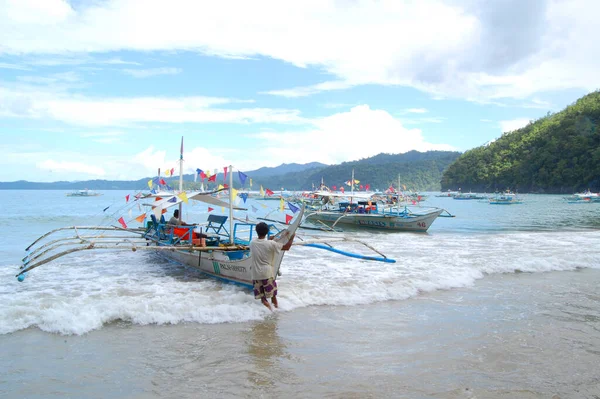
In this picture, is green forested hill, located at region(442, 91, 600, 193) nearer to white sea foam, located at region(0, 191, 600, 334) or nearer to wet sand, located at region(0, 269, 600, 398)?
white sea foam, located at region(0, 191, 600, 334)

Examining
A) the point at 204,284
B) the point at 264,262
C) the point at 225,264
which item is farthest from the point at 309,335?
the point at 204,284

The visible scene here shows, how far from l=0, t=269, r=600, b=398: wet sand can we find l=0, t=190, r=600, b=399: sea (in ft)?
0.08

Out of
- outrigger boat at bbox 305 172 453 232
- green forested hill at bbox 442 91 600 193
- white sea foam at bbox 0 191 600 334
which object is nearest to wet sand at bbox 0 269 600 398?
white sea foam at bbox 0 191 600 334

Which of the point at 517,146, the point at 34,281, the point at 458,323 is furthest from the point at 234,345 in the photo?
the point at 517,146

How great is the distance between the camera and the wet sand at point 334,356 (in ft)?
16.2

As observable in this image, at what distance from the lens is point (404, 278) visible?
11195mm

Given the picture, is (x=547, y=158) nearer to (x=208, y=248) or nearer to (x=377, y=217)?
(x=377, y=217)

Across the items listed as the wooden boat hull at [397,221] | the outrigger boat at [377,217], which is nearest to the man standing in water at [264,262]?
the outrigger boat at [377,217]

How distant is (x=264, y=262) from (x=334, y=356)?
2437mm

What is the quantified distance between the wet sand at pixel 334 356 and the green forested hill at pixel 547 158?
102m

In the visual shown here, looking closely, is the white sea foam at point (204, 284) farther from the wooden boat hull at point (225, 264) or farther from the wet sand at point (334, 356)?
the wet sand at point (334, 356)

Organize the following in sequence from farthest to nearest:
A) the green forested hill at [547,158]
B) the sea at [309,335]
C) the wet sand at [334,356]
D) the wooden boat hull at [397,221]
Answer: the green forested hill at [547,158], the wooden boat hull at [397,221], the sea at [309,335], the wet sand at [334,356]

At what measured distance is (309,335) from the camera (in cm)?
681

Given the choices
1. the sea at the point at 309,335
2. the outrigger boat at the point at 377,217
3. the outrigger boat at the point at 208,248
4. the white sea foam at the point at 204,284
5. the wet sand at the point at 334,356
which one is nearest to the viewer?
the wet sand at the point at 334,356
